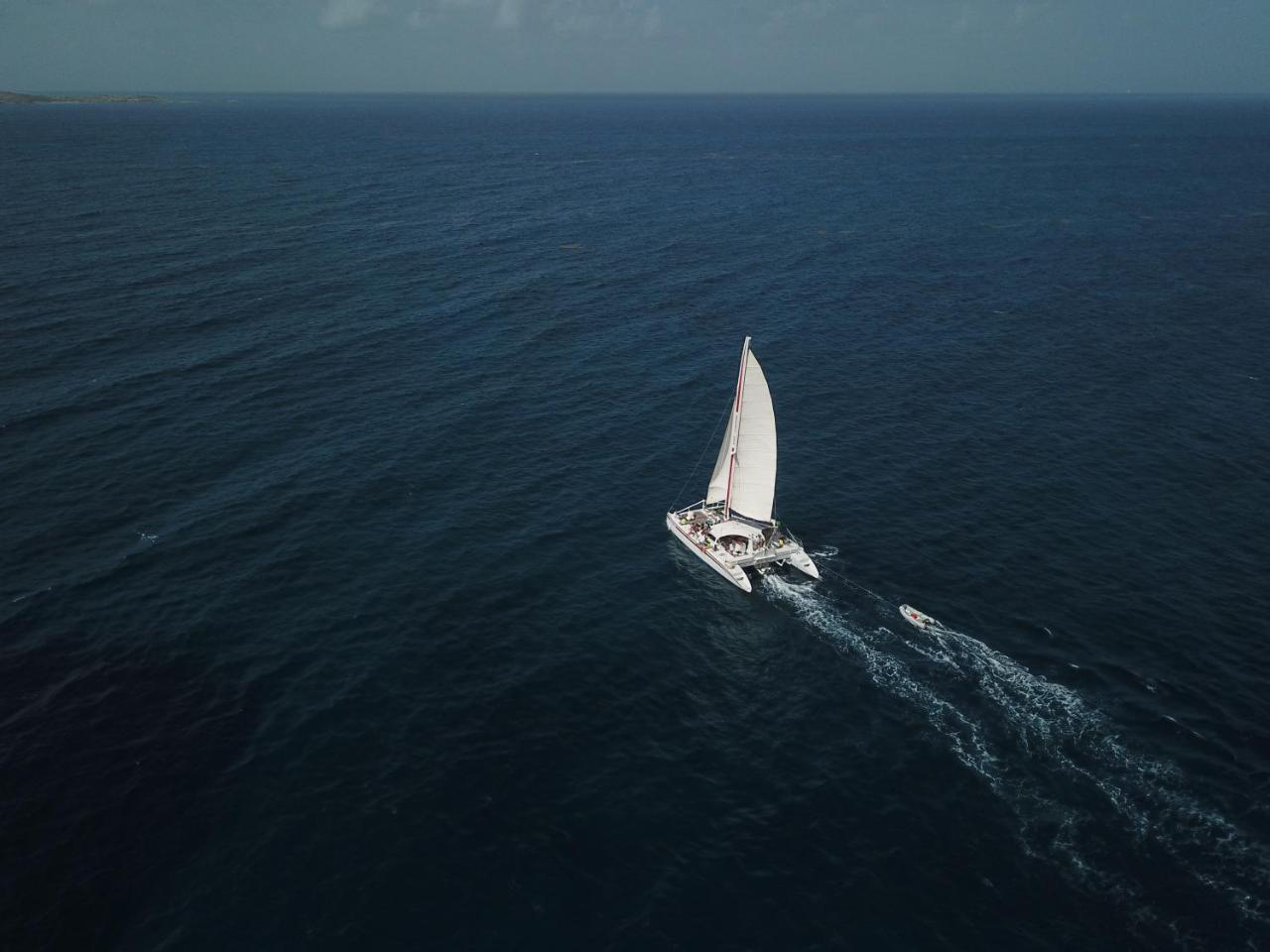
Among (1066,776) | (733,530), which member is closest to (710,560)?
(733,530)

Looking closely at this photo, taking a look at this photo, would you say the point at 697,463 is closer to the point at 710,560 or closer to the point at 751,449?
the point at 751,449

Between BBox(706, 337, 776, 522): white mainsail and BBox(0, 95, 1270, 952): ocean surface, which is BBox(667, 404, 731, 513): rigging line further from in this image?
BBox(706, 337, 776, 522): white mainsail

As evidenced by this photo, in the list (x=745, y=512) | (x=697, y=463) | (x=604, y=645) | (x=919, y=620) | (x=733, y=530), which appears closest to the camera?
(x=604, y=645)

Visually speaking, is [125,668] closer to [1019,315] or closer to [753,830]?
[753,830]

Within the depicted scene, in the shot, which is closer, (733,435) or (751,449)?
(751,449)

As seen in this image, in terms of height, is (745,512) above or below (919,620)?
above

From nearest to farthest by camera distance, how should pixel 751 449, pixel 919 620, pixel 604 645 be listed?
1. pixel 604 645
2. pixel 919 620
3. pixel 751 449

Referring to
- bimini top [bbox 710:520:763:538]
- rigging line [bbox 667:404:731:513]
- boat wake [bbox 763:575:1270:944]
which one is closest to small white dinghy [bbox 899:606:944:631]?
boat wake [bbox 763:575:1270:944]

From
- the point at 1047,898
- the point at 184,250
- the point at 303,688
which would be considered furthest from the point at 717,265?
the point at 1047,898
